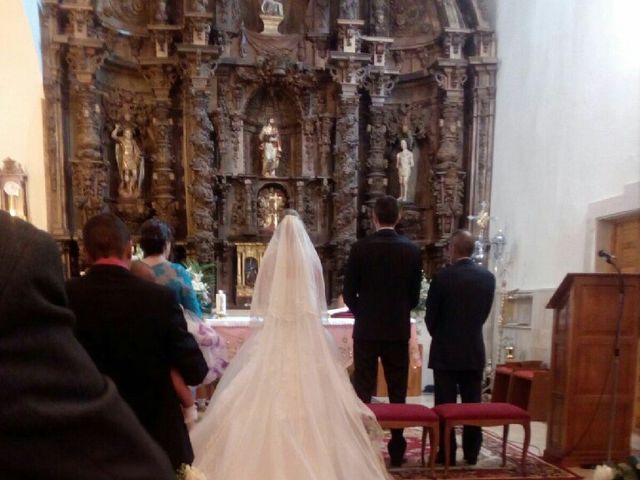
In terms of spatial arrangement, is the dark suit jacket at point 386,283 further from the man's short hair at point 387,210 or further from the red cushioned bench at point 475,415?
the red cushioned bench at point 475,415

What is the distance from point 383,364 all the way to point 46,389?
402 centimetres

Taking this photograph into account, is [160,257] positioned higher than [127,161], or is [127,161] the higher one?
[127,161]

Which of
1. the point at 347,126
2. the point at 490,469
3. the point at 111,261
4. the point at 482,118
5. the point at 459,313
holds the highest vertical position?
the point at 482,118

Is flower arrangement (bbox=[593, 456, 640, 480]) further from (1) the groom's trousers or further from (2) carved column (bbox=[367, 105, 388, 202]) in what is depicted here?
(2) carved column (bbox=[367, 105, 388, 202])

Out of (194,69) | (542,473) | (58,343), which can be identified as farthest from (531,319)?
(58,343)

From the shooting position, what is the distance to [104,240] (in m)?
2.35

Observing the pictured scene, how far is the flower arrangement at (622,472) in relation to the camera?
9.32 feet

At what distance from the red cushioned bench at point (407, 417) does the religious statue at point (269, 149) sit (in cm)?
700

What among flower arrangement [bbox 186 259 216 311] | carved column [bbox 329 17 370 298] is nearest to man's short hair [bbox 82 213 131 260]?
flower arrangement [bbox 186 259 216 311]

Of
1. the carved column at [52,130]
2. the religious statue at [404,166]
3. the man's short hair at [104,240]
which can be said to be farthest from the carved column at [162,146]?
the man's short hair at [104,240]

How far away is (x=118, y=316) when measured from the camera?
2225 millimetres

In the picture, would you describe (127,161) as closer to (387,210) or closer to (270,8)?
(270,8)

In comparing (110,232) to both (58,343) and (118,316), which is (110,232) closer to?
(118,316)

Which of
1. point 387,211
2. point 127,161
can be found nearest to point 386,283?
point 387,211
